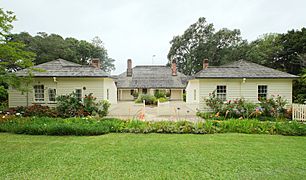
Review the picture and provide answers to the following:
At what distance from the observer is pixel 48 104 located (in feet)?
43.0

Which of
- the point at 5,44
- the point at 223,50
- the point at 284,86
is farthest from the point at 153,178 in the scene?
the point at 223,50

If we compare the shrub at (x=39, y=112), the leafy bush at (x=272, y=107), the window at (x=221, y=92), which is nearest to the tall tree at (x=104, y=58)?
the shrub at (x=39, y=112)

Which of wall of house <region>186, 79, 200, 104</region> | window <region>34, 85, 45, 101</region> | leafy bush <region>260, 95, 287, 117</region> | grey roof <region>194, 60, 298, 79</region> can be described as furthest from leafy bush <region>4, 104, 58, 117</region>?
leafy bush <region>260, 95, 287, 117</region>

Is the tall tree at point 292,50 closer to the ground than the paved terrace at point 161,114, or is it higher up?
higher up

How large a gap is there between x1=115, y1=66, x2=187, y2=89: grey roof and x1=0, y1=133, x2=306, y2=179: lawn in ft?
69.3

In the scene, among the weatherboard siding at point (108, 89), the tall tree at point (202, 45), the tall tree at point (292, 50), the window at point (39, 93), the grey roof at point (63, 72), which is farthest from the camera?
the tall tree at point (202, 45)

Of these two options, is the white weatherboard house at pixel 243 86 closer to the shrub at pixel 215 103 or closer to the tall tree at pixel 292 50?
the shrub at pixel 215 103

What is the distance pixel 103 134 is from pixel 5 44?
650 centimetres

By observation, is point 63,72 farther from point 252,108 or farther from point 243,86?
point 243,86

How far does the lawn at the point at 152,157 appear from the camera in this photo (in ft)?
12.5

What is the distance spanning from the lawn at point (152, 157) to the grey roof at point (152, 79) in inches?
831

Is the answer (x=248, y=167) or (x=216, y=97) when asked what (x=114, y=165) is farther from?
(x=216, y=97)

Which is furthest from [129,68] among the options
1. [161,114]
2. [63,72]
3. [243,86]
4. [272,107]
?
[272,107]

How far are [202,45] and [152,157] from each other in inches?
1541
